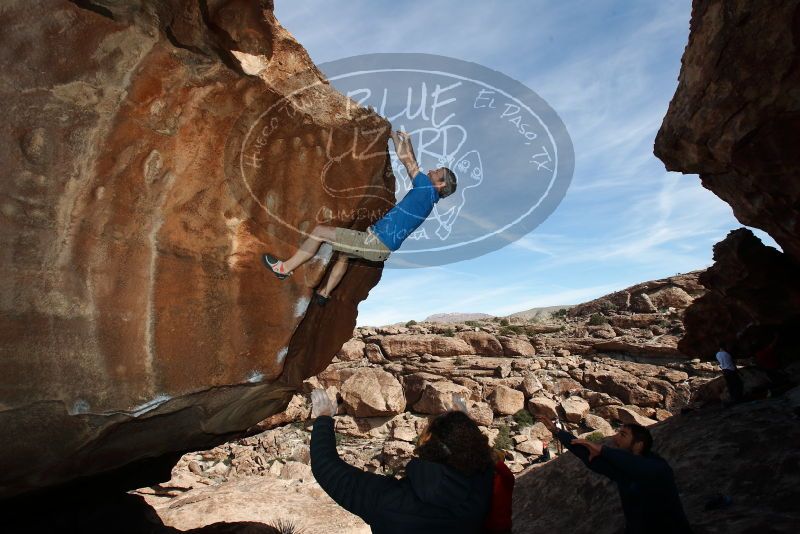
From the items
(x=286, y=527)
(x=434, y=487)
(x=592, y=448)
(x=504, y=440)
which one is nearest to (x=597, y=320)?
(x=504, y=440)

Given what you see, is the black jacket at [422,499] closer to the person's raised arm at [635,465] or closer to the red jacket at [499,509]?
the red jacket at [499,509]

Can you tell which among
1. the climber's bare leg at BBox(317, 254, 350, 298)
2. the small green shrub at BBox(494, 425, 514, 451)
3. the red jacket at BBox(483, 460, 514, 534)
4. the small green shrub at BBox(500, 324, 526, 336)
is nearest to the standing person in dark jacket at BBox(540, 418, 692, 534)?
the red jacket at BBox(483, 460, 514, 534)

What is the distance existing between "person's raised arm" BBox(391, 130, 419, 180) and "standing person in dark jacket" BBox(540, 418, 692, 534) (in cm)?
300

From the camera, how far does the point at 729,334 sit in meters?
12.4

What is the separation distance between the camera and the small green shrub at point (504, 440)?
19812mm

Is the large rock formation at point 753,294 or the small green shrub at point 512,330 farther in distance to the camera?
the small green shrub at point 512,330

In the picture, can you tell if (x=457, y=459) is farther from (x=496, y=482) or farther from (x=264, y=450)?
(x=264, y=450)

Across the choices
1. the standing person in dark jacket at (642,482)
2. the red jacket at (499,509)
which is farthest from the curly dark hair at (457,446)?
the standing person in dark jacket at (642,482)

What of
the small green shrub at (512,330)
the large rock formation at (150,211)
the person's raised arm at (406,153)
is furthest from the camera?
the small green shrub at (512,330)

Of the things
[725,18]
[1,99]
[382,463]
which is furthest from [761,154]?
[382,463]

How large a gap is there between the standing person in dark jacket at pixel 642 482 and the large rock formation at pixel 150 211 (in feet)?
10.6

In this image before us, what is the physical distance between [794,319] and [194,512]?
42.8 feet

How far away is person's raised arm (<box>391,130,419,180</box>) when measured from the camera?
197 inches

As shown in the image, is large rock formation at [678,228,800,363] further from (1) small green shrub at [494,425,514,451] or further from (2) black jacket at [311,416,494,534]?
(2) black jacket at [311,416,494,534]
